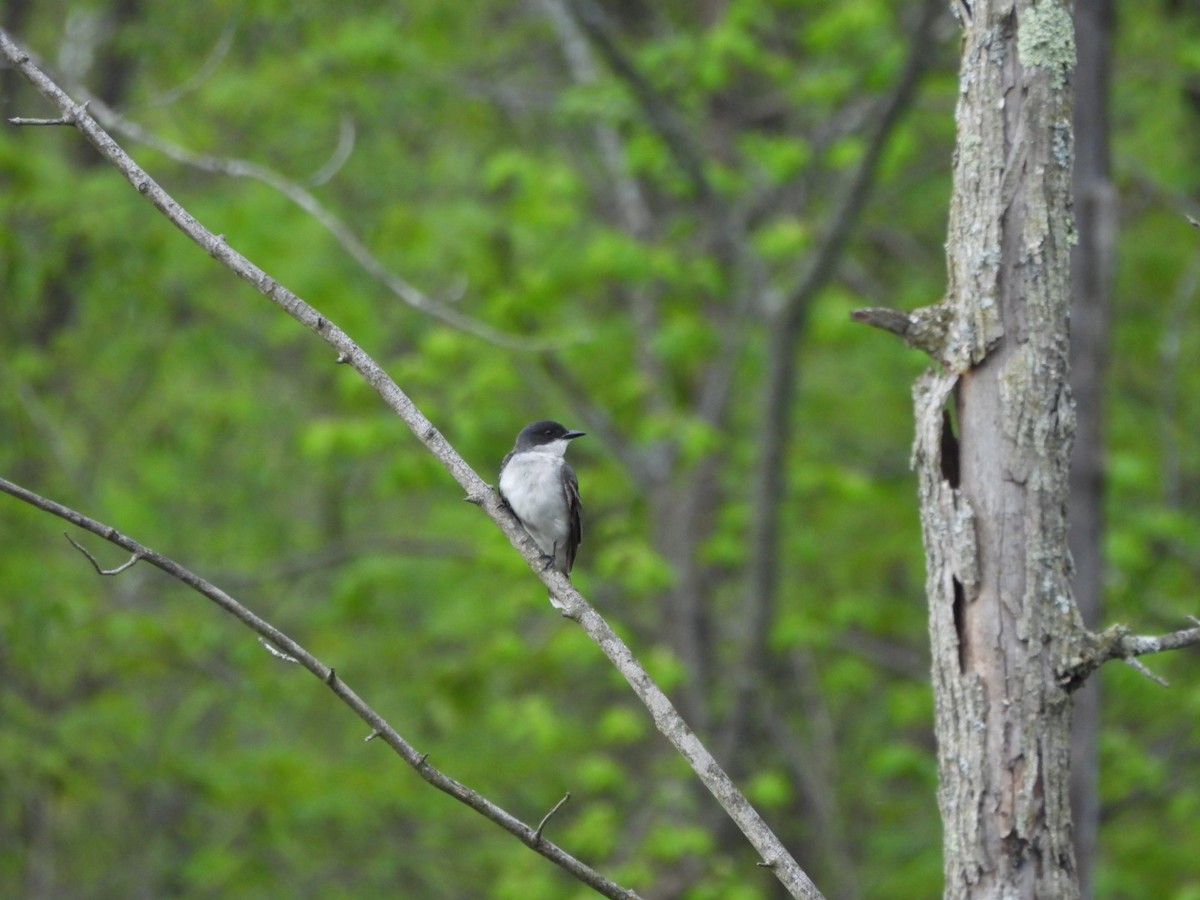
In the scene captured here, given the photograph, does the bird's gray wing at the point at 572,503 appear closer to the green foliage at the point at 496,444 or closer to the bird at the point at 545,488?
the bird at the point at 545,488

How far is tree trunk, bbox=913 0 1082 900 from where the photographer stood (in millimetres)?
2787

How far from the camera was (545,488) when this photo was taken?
575cm

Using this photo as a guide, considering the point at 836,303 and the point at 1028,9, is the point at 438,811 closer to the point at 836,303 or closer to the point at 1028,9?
the point at 836,303

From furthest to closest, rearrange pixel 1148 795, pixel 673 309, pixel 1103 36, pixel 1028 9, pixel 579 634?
pixel 673 309 < pixel 579 634 < pixel 1148 795 < pixel 1103 36 < pixel 1028 9

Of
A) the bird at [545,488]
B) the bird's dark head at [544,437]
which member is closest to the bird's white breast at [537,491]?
the bird at [545,488]

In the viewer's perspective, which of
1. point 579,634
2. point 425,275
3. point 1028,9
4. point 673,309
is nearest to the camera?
point 1028,9

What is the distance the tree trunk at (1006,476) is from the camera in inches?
110

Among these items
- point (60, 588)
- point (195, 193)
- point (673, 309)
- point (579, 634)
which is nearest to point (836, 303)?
point (673, 309)

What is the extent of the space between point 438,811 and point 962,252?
9365 millimetres

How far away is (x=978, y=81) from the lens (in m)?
2.98

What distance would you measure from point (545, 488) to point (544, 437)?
0.41m

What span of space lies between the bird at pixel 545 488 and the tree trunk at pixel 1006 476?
2854 millimetres

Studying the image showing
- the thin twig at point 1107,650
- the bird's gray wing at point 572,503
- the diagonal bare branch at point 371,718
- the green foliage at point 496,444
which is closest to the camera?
the diagonal bare branch at point 371,718

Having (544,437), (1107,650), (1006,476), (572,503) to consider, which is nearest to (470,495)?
(1006,476)
